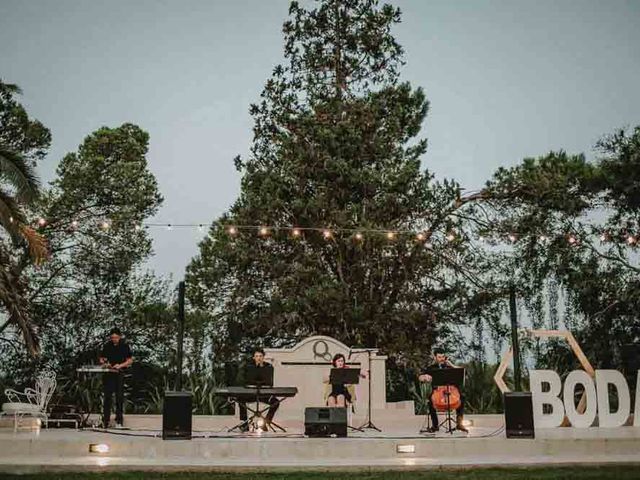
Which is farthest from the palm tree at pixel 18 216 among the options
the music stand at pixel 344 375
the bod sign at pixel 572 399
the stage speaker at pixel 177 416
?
the bod sign at pixel 572 399

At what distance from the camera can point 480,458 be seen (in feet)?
26.4

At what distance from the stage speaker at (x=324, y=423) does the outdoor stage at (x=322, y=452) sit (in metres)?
0.38

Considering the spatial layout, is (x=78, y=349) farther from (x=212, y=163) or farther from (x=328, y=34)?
(x=212, y=163)

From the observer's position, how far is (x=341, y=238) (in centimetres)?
1697

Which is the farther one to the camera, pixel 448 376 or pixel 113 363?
pixel 113 363

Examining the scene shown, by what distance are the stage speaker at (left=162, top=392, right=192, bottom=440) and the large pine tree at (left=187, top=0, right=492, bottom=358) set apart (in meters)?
7.57

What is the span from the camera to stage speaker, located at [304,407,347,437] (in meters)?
9.12

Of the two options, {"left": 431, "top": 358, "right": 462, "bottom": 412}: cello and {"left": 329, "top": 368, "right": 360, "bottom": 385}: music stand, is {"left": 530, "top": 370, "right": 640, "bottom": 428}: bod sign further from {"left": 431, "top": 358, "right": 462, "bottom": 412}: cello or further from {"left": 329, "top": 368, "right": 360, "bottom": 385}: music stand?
{"left": 329, "top": 368, "right": 360, "bottom": 385}: music stand

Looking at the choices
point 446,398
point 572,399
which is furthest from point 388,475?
point 572,399

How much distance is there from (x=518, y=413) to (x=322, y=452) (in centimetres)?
259

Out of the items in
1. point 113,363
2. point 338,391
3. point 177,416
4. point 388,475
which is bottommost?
point 388,475

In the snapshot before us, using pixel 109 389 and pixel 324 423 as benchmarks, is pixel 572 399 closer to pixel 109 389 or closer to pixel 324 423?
pixel 324 423

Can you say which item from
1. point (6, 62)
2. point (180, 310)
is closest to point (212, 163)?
point (6, 62)

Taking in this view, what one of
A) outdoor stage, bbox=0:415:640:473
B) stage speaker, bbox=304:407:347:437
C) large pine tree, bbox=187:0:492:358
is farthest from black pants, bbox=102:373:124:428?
large pine tree, bbox=187:0:492:358
